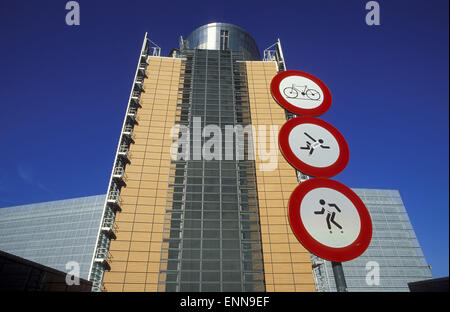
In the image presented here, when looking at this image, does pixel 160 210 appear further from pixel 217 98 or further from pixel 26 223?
pixel 26 223

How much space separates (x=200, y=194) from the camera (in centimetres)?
2827

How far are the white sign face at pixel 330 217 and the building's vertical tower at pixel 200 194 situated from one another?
21.0 metres

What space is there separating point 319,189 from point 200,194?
24.6m

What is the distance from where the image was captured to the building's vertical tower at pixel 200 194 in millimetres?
24188

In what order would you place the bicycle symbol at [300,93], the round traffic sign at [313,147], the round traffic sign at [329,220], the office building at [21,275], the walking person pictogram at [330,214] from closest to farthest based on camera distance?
the round traffic sign at [329,220], the walking person pictogram at [330,214], the round traffic sign at [313,147], the bicycle symbol at [300,93], the office building at [21,275]

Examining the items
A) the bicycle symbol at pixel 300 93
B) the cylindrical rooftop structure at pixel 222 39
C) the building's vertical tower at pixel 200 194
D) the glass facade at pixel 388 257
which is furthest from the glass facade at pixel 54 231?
the bicycle symbol at pixel 300 93

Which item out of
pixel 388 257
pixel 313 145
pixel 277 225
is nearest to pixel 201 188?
pixel 277 225

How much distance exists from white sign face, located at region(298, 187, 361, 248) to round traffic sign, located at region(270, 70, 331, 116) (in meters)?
1.99

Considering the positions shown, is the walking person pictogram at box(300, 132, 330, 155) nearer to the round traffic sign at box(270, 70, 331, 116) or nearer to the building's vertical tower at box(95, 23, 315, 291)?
the round traffic sign at box(270, 70, 331, 116)

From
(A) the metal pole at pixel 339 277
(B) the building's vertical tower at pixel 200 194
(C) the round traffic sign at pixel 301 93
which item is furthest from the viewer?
(B) the building's vertical tower at pixel 200 194

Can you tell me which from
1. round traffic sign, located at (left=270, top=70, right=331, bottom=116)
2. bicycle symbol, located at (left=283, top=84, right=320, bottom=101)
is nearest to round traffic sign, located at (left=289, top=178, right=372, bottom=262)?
round traffic sign, located at (left=270, top=70, right=331, bottom=116)

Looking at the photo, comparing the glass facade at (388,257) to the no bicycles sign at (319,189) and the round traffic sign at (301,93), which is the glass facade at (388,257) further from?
the no bicycles sign at (319,189)

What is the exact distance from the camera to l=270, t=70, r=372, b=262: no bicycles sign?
3965mm

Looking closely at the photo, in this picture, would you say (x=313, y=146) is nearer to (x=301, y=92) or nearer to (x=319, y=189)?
(x=319, y=189)
